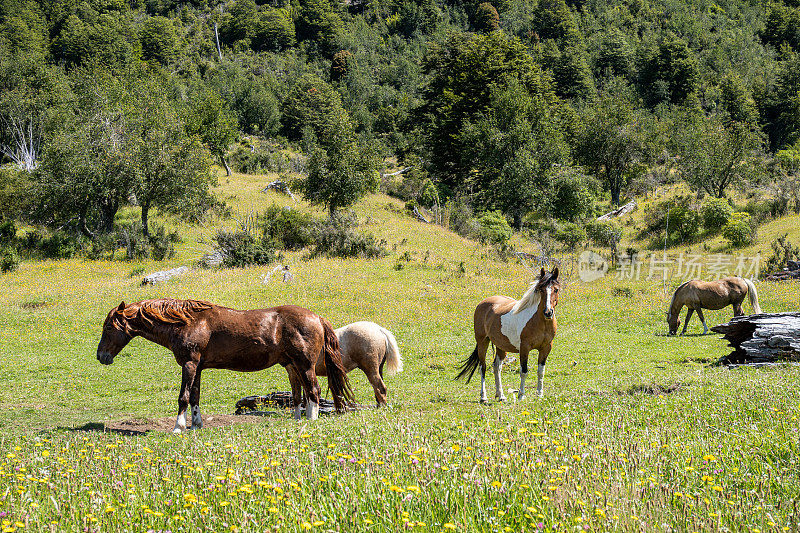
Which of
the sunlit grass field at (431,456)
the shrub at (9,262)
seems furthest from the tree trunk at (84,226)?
the sunlit grass field at (431,456)

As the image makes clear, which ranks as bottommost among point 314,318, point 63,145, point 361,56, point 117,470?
point 117,470

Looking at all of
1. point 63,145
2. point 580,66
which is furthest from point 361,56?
point 63,145

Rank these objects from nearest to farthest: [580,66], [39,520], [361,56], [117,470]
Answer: [39,520] → [117,470] → [580,66] → [361,56]

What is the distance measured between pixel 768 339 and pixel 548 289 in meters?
7.01

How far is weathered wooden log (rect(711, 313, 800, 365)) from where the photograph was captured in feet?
48.1

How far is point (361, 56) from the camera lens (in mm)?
157750

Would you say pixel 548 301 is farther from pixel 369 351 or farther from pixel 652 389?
pixel 369 351

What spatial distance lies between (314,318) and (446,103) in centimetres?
6964

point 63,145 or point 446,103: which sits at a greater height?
point 446,103

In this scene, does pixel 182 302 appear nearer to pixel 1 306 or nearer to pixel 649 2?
pixel 1 306

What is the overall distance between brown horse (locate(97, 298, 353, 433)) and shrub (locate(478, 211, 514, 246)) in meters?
41.3

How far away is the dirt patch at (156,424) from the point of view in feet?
38.6

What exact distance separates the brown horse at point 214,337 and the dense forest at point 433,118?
3801cm

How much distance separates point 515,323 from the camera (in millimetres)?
13117
